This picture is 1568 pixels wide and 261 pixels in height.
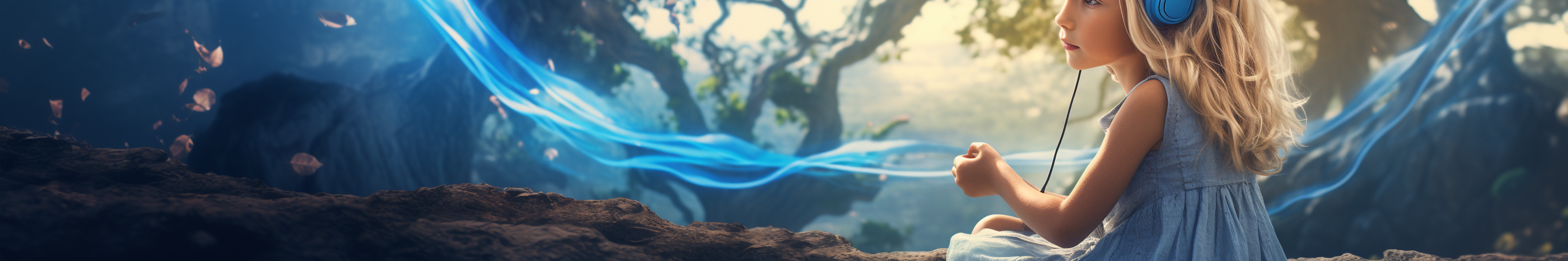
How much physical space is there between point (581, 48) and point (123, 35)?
5.33 feet

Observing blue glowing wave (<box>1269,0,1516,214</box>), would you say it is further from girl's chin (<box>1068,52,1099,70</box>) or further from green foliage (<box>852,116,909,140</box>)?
girl's chin (<box>1068,52,1099,70</box>)

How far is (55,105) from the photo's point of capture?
173cm

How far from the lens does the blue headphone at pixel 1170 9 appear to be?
2.65ft

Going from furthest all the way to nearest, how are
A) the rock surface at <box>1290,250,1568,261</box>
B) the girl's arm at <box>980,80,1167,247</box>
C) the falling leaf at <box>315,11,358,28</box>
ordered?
the falling leaf at <box>315,11,358,28</box>
the rock surface at <box>1290,250,1568,261</box>
the girl's arm at <box>980,80,1167,247</box>

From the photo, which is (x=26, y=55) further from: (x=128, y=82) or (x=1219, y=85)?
(x=1219, y=85)

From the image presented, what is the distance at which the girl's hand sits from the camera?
908mm

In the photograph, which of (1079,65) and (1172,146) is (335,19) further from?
(1172,146)

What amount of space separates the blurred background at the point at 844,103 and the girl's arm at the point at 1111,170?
240cm

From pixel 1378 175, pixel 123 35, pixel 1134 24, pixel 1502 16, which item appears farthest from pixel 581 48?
pixel 1502 16

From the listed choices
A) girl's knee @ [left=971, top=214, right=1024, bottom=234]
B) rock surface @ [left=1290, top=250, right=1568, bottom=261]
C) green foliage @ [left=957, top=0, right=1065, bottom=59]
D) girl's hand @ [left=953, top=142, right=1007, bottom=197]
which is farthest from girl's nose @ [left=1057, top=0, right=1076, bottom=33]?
green foliage @ [left=957, top=0, right=1065, bottom=59]

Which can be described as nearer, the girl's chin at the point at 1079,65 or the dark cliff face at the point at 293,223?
the dark cliff face at the point at 293,223

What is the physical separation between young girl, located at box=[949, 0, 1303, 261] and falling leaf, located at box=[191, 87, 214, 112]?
231 centimetres

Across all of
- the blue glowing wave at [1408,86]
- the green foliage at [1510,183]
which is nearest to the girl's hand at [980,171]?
the blue glowing wave at [1408,86]

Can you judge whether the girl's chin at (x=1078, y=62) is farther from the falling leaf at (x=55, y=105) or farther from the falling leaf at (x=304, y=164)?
the falling leaf at (x=55, y=105)
